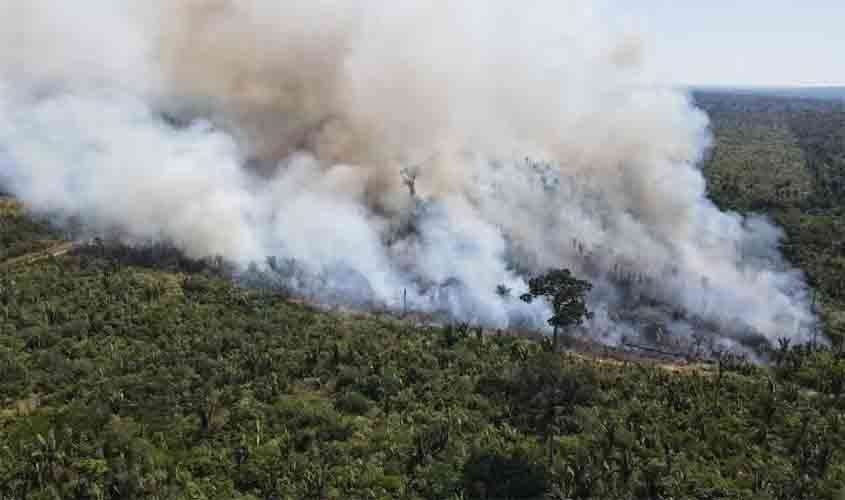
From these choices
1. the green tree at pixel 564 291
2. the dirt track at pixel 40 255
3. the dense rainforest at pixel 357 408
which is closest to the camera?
the dense rainforest at pixel 357 408

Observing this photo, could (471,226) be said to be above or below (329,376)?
above

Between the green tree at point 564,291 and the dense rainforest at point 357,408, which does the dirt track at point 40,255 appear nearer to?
the dense rainforest at point 357,408

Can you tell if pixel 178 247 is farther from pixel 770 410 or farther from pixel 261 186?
pixel 770 410

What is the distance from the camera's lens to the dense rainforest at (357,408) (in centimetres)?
3656

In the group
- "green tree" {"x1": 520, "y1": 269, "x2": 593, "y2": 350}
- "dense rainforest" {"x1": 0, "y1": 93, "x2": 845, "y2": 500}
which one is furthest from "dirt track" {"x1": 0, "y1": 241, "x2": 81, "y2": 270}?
"green tree" {"x1": 520, "y1": 269, "x2": 593, "y2": 350}

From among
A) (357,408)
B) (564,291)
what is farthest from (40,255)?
(564,291)

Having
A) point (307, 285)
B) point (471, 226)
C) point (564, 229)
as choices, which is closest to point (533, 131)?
point (564, 229)

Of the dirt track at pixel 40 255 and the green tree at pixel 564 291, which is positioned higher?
the dirt track at pixel 40 255

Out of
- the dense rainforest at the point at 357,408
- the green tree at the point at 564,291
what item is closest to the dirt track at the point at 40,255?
the dense rainforest at the point at 357,408

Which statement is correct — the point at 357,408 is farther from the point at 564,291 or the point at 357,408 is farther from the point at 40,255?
the point at 40,255

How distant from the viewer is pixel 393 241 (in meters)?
69.4

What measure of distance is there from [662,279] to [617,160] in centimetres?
2142

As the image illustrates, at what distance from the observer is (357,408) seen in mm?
44031

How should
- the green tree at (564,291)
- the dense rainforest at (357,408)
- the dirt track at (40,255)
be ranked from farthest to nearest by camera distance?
1. the dirt track at (40,255)
2. the green tree at (564,291)
3. the dense rainforest at (357,408)
